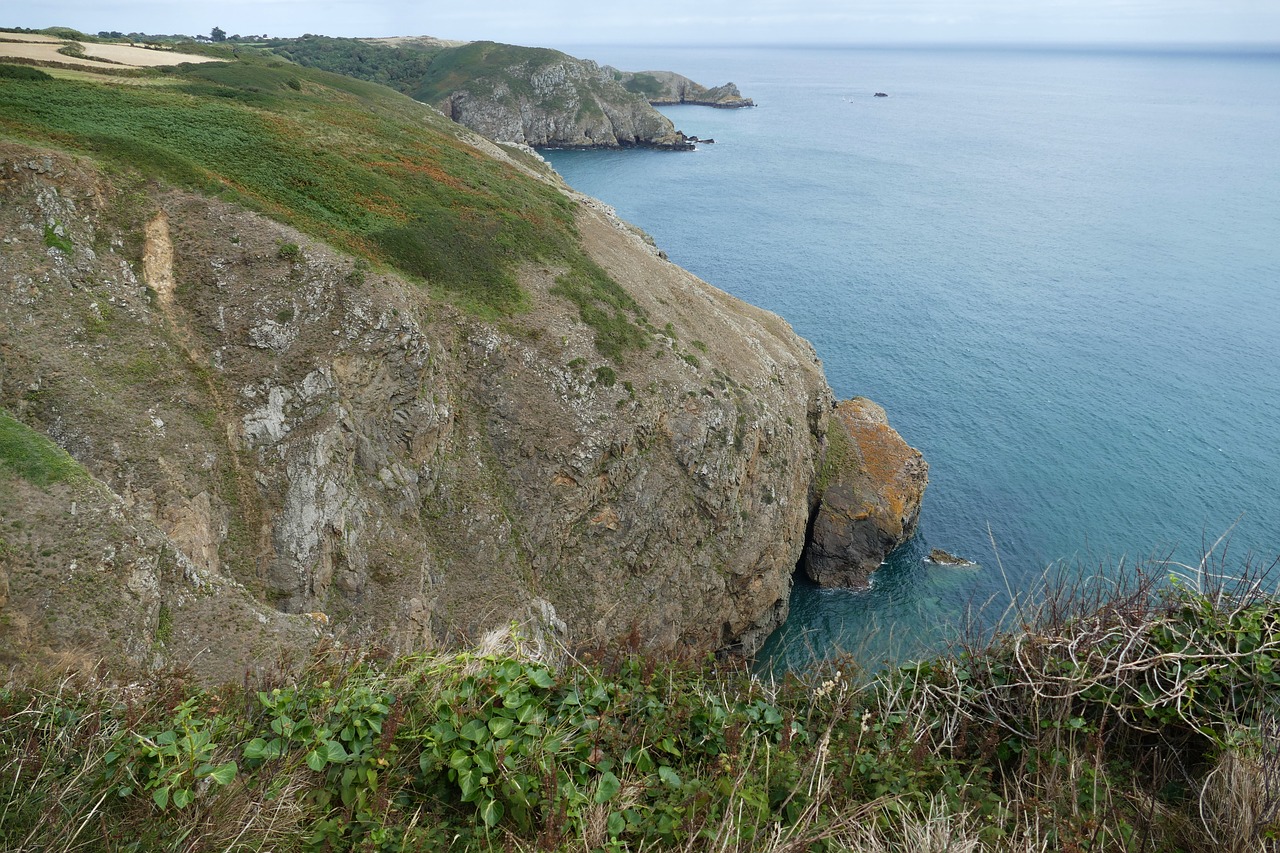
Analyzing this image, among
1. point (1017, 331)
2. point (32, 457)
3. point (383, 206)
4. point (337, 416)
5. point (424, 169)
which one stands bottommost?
point (1017, 331)

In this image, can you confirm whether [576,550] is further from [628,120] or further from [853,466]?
[628,120]

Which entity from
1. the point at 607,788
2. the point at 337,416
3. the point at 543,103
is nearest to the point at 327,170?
the point at 337,416

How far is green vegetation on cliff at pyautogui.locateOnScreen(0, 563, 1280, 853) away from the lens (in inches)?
268

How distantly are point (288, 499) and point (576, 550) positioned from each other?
1461 cm

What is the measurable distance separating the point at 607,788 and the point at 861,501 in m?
47.8

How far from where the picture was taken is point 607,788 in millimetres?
7414

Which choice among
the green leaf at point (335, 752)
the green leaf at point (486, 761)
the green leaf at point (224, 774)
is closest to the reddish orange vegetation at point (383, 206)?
the green leaf at point (335, 752)

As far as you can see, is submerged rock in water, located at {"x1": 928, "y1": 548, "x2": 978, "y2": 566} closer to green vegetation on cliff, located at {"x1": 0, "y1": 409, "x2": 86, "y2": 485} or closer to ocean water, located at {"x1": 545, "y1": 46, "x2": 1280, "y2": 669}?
ocean water, located at {"x1": 545, "y1": 46, "x2": 1280, "y2": 669}

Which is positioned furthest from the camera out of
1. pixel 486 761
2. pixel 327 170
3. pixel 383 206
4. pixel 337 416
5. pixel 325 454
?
pixel 327 170

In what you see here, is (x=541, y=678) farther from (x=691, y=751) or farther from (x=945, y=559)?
(x=945, y=559)

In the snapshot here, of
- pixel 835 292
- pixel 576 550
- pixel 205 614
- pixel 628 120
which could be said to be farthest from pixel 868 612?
pixel 628 120

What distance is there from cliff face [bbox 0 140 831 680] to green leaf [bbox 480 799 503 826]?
12806 mm

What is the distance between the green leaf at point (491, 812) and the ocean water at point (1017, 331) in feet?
18.3

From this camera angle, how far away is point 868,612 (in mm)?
47656
